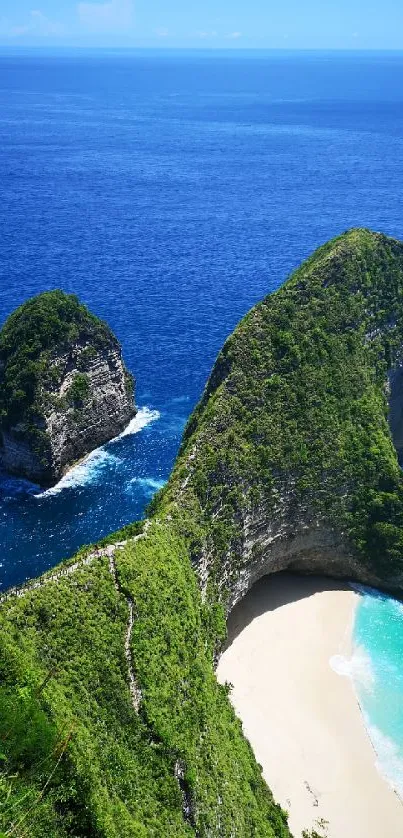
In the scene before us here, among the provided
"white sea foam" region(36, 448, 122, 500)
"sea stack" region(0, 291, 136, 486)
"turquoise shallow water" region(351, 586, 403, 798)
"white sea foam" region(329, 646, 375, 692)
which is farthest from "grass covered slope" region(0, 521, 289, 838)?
"sea stack" region(0, 291, 136, 486)

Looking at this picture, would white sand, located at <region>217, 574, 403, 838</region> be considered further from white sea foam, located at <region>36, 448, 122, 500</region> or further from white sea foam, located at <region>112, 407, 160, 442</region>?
white sea foam, located at <region>112, 407, 160, 442</region>

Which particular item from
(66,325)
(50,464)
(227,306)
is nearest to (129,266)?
(227,306)

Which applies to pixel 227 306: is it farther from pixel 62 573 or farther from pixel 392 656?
pixel 62 573

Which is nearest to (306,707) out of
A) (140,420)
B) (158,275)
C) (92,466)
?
(92,466)

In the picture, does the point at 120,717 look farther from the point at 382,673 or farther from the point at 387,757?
the point at 382,673

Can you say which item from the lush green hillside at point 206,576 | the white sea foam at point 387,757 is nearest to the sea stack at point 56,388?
the lush green hillside at point 206,576
